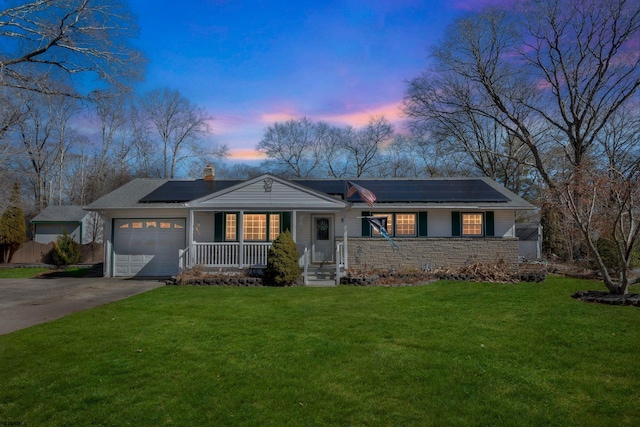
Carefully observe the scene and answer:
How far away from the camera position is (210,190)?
16.9 meters

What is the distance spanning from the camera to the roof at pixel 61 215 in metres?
27.9

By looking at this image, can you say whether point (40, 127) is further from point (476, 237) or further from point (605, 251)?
point (605, 251)

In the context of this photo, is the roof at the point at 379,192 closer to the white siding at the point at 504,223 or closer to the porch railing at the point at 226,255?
the white siding at the point at 504,223

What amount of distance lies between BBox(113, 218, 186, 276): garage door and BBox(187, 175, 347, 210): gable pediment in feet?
6.40

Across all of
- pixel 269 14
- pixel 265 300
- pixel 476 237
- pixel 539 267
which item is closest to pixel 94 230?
pixel 269 14

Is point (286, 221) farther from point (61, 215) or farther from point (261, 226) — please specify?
point (61, 215)

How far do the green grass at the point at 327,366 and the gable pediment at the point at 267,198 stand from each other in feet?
20.4

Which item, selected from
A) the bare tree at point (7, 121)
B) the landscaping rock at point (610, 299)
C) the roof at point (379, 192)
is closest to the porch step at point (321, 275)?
the roof at point (379, 192)

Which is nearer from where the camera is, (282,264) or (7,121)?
(282,264)

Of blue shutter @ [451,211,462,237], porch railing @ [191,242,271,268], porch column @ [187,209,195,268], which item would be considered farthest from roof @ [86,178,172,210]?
blue shutter @ [451,211,462,237]

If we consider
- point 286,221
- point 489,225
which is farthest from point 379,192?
point 489,225

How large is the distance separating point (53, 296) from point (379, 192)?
486 inches

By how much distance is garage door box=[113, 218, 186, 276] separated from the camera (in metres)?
15.6

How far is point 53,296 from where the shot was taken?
11.0 meters
